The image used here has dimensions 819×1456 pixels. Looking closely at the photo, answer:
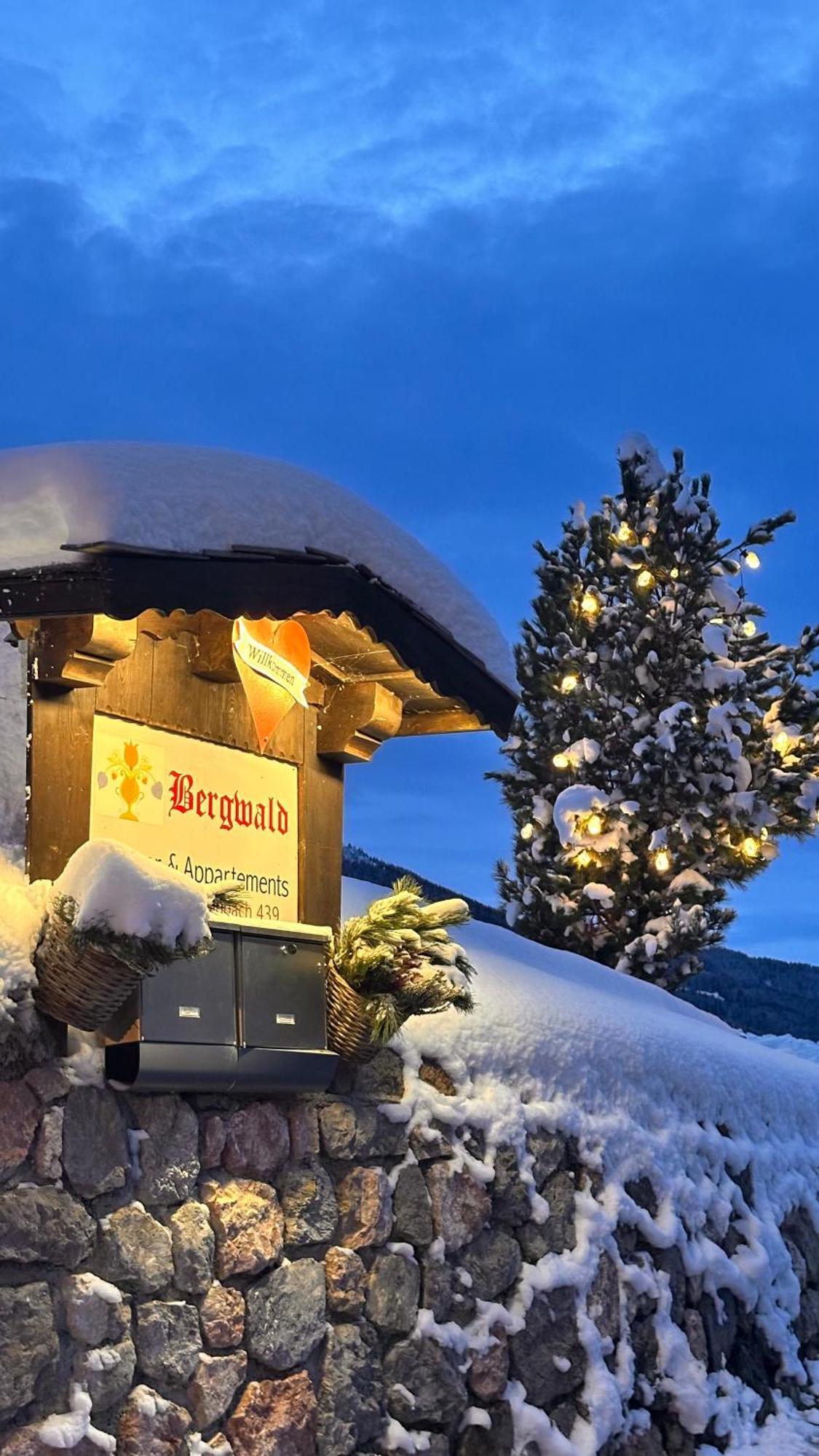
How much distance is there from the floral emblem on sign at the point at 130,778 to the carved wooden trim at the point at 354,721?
3.70 feet

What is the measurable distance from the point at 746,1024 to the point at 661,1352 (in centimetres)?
1229

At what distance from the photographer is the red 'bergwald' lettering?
5770mm

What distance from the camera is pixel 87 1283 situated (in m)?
4.61

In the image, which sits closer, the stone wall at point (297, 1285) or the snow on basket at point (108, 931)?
the snow on basket at point (108, 931)

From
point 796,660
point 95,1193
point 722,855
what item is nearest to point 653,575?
point 796,660

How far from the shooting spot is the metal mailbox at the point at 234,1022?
488 centimetres

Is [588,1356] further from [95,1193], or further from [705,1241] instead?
[95,1193]

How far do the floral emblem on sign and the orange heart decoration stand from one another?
539 millimetres

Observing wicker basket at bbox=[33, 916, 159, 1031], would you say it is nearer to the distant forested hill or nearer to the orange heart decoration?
the orange heart decoration

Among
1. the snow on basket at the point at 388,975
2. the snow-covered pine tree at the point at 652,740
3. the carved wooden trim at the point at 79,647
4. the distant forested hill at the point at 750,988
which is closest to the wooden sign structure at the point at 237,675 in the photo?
the carved wooden trim at the point at 79,647

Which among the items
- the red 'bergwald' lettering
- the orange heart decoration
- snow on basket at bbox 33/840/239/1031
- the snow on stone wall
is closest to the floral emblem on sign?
the red 'bergwald' lettering

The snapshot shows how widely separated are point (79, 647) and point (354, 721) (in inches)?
67.7

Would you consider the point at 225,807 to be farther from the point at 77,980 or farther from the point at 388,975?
the point at 77,980

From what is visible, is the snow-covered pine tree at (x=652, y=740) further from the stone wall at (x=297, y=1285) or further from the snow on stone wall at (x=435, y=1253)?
the stone wall at (x=297, y=1285)
